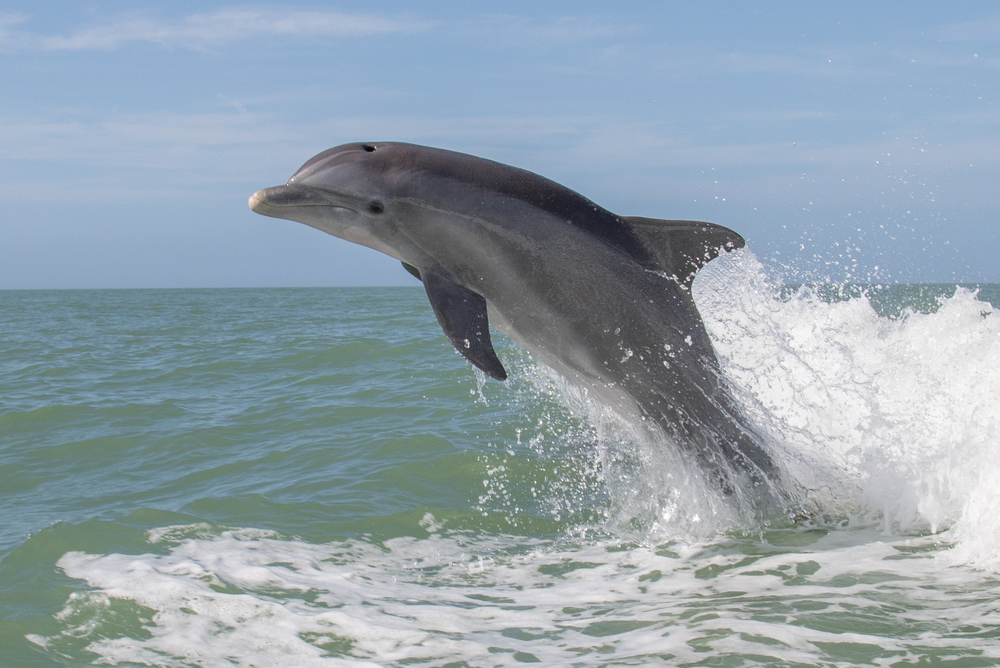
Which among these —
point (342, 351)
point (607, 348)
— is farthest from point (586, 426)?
point (342, 351)

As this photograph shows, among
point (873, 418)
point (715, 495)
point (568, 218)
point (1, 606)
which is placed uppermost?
point (568, 218)

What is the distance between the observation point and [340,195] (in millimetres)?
5234

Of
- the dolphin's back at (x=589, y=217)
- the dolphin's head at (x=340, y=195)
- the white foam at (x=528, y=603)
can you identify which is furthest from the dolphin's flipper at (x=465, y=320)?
the white foam at (x=528, y=603)

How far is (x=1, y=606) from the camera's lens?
4.83m

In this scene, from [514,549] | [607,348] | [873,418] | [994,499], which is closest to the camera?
[994,499]

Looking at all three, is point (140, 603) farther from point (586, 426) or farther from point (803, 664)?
point (586, 426)

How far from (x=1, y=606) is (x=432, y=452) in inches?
169

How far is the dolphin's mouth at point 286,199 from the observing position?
17.0 ft

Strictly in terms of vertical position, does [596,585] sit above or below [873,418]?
below

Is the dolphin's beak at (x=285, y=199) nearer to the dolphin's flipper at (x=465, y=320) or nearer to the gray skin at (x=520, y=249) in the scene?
the gray skin at (x=520, y=249)

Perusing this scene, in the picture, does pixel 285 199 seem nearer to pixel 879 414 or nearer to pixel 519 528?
pixel 519 528

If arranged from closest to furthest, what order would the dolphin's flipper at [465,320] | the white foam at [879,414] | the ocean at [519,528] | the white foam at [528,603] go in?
the white foam at [528,603], the ocean at [519,528], the dolphin's flipper at [465,320], the white foam at [879,414]

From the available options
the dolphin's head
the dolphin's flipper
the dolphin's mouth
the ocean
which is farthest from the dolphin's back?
the ocean

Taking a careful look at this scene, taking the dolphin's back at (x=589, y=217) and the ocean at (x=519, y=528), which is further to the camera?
the dolphin's back at (x=589, y=217)
